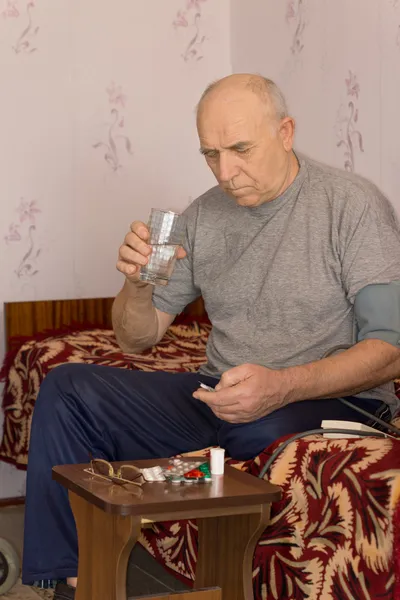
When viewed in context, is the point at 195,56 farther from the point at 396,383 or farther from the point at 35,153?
the point at 396,383

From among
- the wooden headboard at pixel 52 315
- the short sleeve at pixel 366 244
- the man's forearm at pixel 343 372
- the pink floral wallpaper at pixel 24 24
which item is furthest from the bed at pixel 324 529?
the pink floral wallpaper at pixel 24 24

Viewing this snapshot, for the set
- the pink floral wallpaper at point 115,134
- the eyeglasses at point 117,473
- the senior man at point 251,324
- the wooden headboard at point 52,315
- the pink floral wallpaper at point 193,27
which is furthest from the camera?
the pink floral wallpaper at point 193,27

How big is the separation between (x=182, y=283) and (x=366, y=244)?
466mm

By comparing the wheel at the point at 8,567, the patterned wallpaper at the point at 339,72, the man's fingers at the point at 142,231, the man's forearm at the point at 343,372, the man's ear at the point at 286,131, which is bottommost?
the wheel at the point at 8,567

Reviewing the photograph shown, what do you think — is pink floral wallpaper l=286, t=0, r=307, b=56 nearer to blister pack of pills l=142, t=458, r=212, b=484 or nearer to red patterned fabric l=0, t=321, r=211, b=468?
red patterned fabric l=0, t=321, r=211, b=468

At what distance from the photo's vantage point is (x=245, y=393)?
1678 millimetres

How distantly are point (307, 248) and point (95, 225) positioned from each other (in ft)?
5.31

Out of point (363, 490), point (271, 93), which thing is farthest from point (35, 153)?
point (363, 490)

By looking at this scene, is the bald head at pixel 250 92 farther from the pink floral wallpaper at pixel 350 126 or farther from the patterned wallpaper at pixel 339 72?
the pink floral wallpaper at pixel 350 126

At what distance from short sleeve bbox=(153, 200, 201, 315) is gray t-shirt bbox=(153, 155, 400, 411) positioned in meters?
0.04

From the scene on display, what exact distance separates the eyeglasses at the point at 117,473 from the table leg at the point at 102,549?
0.05 metres

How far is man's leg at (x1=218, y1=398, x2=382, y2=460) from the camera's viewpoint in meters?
1.75

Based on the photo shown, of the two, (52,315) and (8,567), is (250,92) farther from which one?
(52,315)

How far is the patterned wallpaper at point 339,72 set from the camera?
272 centimetres
